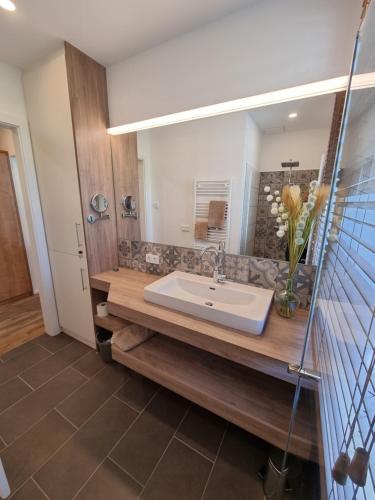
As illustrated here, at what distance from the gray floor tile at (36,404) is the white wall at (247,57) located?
2.21 m

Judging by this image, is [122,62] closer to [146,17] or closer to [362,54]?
[146,17]

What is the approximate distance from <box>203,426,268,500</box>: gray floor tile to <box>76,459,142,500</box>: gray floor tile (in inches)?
15.0

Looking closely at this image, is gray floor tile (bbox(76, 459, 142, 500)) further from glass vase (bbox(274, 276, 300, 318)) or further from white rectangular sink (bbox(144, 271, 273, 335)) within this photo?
glass vase (bbox(274, 276, 300, 318))

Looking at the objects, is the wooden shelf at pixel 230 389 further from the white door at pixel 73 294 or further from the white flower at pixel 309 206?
the white flower at pixel 309 206

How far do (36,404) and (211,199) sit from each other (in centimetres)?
198

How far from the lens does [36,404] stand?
1.51 m

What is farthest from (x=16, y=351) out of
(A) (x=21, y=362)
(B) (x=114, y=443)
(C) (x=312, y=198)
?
(C) (x=312, y=198)

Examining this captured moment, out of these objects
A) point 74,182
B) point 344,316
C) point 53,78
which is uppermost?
point 53,78

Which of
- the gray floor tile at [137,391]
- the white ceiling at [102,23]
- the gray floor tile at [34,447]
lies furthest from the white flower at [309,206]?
the gray floor tile at [34,447]

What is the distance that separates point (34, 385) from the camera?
167 cm

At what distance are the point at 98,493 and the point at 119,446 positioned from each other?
208 millimetres

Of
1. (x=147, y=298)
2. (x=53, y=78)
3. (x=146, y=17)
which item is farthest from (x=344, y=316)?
(x=53, y=78)

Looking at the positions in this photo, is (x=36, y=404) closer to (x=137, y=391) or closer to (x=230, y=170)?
(x=137, y=391)

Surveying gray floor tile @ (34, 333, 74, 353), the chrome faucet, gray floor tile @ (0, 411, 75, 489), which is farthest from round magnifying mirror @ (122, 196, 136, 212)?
gray floor tile @ (0, 411, 75, 489)
